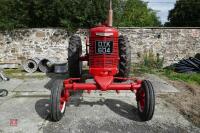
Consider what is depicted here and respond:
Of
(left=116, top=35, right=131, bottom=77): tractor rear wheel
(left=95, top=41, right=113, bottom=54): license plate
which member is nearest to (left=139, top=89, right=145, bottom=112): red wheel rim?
(left=95, top=41, right=113, bottom=54): license plate

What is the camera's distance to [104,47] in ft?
20.0

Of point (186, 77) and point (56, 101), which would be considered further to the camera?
point (186, 77)

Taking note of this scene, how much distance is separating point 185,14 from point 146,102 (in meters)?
17.2

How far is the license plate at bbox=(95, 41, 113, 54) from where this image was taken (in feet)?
19.9

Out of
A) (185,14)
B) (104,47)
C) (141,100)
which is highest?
(185,14)

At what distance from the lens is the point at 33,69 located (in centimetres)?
1000

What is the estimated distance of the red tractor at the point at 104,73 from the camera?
5.34 metres

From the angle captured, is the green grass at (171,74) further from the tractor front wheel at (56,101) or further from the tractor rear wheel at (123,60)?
the tractor front wheel at (56,101)

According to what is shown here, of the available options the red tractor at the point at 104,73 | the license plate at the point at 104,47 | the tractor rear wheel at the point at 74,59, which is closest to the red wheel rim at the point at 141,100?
the red tractor at the point at 104,73

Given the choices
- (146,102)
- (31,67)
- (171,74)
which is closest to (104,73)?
(146,102)

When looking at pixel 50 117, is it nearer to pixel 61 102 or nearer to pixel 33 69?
pixel 61 102

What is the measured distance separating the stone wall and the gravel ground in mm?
3983

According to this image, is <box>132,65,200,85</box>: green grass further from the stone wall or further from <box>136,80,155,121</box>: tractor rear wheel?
<box>136,80,155,121</box>: tractor rear wheel

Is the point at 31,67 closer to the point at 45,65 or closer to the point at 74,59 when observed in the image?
the point at 45,65
